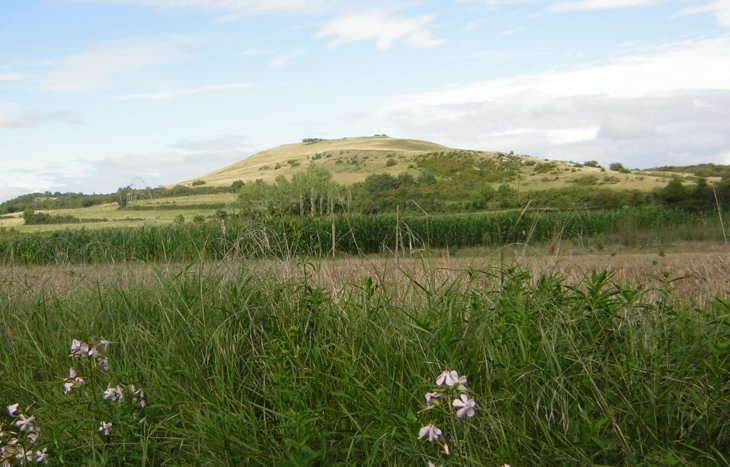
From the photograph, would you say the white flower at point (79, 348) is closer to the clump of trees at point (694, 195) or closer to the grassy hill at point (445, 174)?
the grassy hill at point (445, 174)

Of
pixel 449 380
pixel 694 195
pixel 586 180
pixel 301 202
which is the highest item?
pixel 301 202

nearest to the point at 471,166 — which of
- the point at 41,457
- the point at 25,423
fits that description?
the point at 25,423

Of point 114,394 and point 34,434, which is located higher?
point 114,394

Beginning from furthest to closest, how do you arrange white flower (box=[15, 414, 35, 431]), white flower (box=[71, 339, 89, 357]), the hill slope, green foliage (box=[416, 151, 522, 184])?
1. the hill slope
2. green foliage (box=[416, 151, 522, 184])
3. white flower (box=[71, 339, 89, 357])
4. white flower (box=[15, 414, 35, 431])

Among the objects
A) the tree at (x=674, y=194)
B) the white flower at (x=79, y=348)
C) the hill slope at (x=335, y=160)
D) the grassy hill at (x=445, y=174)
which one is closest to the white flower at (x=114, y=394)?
the white flower at (x=79, y=348)

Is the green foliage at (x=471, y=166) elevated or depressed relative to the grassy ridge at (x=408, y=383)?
elevated

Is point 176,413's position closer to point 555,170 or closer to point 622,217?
point 622,217

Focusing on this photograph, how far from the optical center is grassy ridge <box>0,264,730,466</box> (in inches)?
114

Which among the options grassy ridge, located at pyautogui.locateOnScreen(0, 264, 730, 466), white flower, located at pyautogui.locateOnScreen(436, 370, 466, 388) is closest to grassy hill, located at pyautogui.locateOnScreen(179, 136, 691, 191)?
grassy ridge, located at pyautogui.locateOnScreen(0, 264, 730, 466)

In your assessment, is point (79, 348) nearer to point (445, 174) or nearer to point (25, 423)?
point (25, 423)

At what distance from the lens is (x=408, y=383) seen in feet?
11.1

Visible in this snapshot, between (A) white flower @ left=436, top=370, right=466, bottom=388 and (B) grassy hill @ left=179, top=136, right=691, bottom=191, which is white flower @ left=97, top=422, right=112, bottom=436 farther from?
(B) grassy hill @ left=179, top=136, right=691, bottom=191

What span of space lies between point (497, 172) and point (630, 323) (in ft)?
182

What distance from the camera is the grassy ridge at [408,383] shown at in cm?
291
